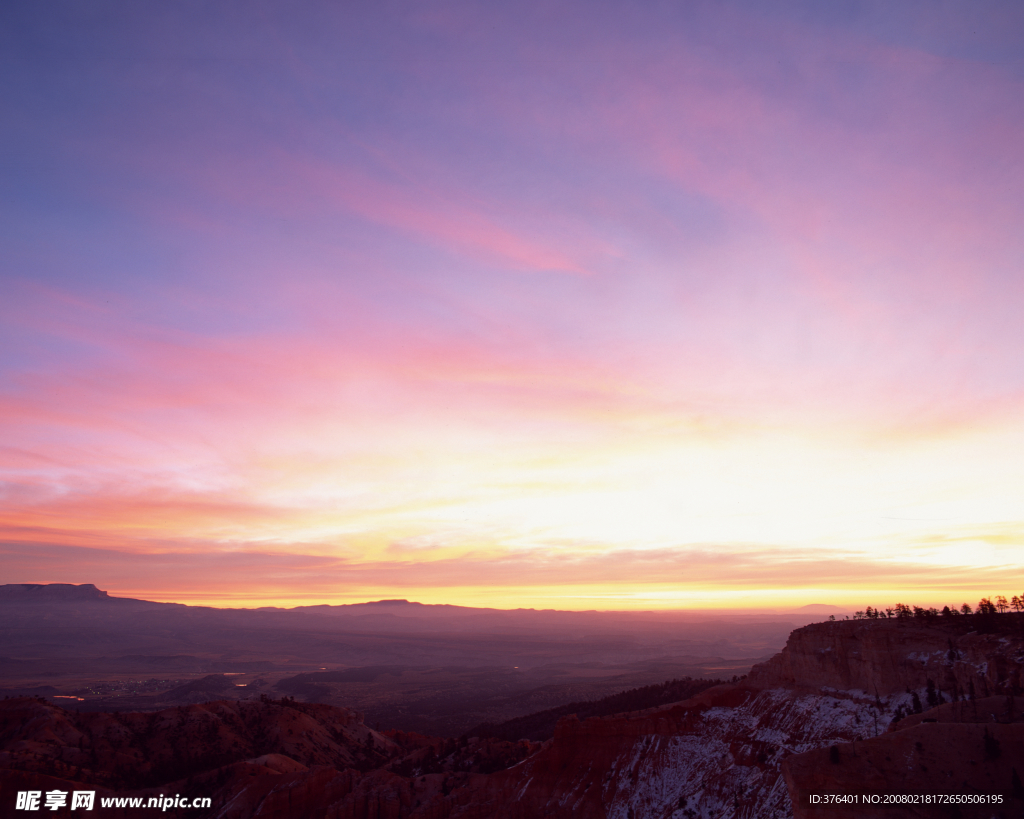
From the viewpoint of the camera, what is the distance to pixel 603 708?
10475 cm

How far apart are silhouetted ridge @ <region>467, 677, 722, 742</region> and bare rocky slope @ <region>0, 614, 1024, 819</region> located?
2603 centimetres

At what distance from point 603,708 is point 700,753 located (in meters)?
52.3

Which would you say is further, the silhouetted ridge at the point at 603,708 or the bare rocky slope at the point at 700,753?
the silhouetted ridge at the point at 603,708

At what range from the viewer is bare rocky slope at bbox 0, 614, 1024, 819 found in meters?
35.2

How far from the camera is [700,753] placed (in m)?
56.2

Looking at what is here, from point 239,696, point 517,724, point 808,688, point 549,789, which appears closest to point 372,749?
point 517,724

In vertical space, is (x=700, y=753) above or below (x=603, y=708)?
above

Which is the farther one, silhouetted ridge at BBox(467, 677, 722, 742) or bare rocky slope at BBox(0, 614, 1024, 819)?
silhouetted ridge at BBox(467, 677, 722, 742)

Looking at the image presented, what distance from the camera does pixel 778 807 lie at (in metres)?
45.4

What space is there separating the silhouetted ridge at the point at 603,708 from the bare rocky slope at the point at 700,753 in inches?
1025

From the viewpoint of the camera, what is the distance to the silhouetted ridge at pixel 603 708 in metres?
94.2

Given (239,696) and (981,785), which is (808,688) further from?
(239,696)

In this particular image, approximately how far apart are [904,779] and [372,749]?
266ft

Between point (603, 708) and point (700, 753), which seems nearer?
point (700, 753)
